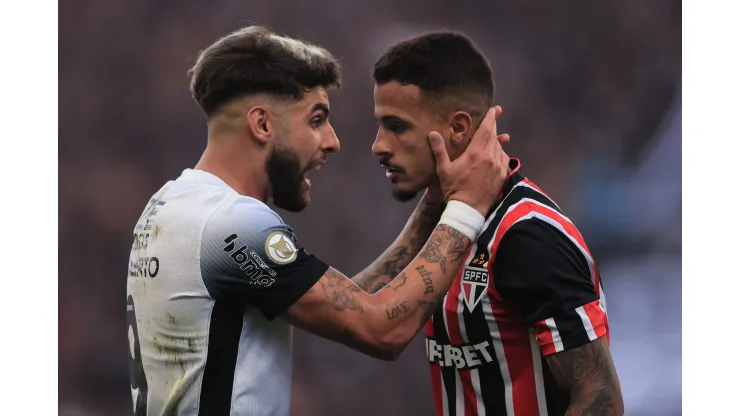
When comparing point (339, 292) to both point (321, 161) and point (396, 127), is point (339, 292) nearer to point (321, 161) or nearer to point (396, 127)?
point (321, 161)

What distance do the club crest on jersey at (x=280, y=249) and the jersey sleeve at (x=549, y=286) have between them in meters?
0.58

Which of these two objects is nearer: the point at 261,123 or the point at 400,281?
the point at 400,281

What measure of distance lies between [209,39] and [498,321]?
418cm

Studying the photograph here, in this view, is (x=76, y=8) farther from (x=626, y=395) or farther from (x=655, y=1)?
(x=626, y=395)

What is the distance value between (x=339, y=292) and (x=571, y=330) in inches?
24.6

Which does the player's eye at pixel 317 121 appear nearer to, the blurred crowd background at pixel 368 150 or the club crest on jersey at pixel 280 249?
the club crest on jersey at pixel 280 249

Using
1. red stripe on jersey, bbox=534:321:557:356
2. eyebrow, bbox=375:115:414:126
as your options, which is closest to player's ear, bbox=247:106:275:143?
eyebrow, bbox=375:115:414:126

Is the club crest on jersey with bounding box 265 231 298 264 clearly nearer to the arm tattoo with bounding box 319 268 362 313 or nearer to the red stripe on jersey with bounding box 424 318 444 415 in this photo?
the arm tattoo with bounding box 319 268 362 313

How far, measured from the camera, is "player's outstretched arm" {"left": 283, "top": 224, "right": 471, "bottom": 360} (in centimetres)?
205

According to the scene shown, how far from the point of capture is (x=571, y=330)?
2.03m

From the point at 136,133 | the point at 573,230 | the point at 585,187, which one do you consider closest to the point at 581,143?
the point at 585,187

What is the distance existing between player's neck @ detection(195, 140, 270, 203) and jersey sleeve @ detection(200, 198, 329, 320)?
0.23m

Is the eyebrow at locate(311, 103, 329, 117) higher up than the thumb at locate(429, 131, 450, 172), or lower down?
higher up

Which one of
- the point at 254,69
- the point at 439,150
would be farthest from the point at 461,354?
the point at 254,69
